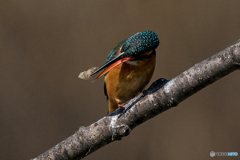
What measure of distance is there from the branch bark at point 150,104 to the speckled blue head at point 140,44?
0.27m

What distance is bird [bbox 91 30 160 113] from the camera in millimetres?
1783

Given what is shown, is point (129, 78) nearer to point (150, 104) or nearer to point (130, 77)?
point (130, 77)

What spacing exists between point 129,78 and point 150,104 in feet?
1.61

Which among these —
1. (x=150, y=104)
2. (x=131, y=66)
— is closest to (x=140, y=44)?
(x=131, y=66)

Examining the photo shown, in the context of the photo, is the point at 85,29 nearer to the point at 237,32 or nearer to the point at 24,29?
the point at 24,29

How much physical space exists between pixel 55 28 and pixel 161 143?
1.79m

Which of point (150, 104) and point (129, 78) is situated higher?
point (129, 78)

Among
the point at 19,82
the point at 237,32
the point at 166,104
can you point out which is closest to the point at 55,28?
the point at 19,82

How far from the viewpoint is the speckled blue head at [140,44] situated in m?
1.77

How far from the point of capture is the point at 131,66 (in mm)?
1970

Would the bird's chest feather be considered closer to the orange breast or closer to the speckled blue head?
the orange breast

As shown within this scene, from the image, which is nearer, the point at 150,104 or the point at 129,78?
the point at 150,104

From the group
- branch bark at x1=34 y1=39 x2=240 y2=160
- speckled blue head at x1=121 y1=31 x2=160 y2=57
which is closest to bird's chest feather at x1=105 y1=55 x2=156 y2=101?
speckled blue head at x1=121 y1=31 x2=160 y2=57

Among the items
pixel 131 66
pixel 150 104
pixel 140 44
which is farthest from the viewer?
pixel 131 66
